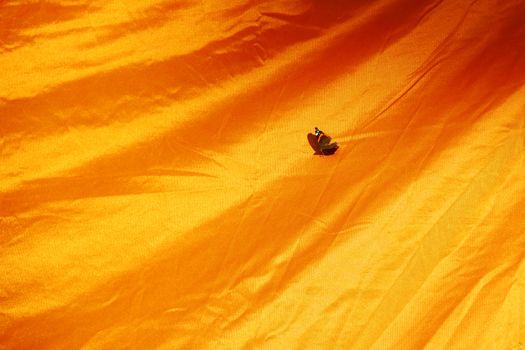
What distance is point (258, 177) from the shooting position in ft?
2.61

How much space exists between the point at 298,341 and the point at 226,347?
4.5 inches

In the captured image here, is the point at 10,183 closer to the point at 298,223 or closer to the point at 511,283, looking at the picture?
the point at 298,223

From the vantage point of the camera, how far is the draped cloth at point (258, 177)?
0.72m

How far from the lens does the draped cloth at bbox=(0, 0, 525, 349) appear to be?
0.72 meters

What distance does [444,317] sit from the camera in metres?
0.74

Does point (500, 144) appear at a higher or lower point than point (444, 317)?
higher

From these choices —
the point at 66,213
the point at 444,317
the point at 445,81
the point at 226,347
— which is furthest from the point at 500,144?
the point at 66,213

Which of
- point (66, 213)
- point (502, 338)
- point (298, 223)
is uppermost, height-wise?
point (66, 213)

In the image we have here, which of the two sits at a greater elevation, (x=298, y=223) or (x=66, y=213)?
(x=66, y=213)

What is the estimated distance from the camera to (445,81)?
0.87m

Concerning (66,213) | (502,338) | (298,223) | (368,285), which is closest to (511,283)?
(502,338)

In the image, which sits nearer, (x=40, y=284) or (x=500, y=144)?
(x=40, y=284)

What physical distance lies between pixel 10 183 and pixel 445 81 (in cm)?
80

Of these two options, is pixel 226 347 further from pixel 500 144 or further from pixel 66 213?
pixel 500 144
